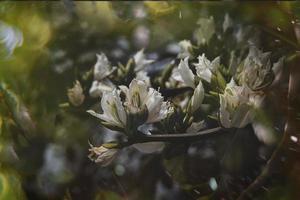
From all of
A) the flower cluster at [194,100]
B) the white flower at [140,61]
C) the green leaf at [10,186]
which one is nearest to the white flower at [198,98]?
the flower cluster at [194,100]

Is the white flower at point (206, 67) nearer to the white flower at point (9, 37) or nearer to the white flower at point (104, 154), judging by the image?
the white flower at point (104, 154)

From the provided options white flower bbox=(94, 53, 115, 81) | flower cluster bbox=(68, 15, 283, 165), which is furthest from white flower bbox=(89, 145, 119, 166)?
white flower bbox=(94, 53, 115, 81)

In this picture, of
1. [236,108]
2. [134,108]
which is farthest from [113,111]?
[236,108]

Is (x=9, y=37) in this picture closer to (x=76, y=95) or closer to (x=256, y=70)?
(x=76, y=95)

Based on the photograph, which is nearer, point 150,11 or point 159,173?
point 159,173

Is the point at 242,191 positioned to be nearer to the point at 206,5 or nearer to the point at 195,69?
the point at 195,69

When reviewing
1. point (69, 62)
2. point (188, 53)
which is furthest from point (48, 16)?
point (188, 53)

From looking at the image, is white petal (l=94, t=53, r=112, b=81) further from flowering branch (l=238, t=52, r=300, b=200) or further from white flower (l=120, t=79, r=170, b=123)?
flowering branch (l=238, t=52, r=300, b=200)
